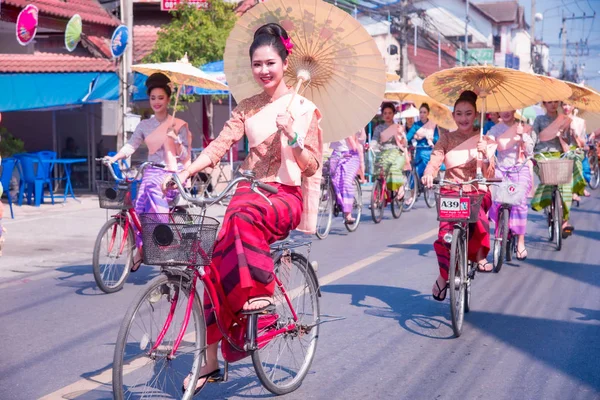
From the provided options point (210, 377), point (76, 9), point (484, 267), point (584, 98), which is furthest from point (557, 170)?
point (76, 9)

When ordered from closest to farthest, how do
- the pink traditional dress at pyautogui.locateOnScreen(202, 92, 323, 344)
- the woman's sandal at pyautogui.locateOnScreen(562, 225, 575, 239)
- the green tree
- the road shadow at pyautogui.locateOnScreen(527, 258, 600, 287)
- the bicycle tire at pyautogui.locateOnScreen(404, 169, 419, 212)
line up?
1. the pink traditional dress at pyautogui.locateOnScreen(202, 92, 323, 344)
2. the road shadow at pyautogui.locateOnScreen(527, 258, 600, 287)
3. the woman's sandal at pyautogui.locateOnScreen(562, 225, 575, 239)
4. the bicycle tire at pyautogui.locateOnScreen(404, 169, 419, 212)
5. the green tree

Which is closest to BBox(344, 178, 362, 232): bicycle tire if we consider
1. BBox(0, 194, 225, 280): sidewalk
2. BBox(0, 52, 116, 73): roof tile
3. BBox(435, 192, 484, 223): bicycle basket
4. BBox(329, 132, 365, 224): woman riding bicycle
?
BBox(329, 132, 365, 224): woman riding bicycle

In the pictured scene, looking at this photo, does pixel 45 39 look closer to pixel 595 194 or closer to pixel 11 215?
pixel 11 215

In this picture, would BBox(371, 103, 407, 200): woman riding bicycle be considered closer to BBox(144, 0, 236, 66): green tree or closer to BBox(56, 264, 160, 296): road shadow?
BBox(144, 0, 236, 66): green tree

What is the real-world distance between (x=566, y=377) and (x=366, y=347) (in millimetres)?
1363

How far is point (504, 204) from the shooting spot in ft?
30.6

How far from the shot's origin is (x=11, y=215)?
44.7ft

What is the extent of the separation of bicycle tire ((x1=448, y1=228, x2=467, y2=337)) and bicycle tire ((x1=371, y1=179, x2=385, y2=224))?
7153 mm

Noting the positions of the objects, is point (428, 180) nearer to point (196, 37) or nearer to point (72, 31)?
point (72, 31)

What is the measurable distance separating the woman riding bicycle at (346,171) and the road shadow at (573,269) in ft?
10.2

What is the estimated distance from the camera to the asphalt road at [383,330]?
496cm

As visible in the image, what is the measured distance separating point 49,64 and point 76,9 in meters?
2.96

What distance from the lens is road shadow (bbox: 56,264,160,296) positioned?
7945mm

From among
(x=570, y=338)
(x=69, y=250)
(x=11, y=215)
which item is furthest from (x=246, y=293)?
(x=11, y=215)
